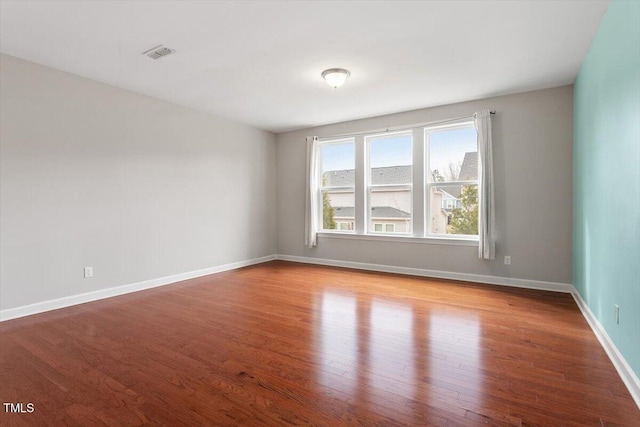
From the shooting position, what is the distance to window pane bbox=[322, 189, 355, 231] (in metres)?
5.95

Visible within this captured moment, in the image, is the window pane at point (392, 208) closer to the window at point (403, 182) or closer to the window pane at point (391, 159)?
the window at point (403, 182)

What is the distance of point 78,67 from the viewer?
3.50m

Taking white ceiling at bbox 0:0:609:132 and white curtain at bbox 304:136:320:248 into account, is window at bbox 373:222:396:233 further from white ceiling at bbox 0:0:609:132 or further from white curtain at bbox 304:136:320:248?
white ceiling at bbox 0:0:609:132

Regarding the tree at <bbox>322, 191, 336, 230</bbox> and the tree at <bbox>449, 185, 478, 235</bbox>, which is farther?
the tree at <bbox>322, 191, 336, 230</bbox>

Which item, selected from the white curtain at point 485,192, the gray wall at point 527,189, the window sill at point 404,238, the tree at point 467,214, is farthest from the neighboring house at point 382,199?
the white curtain at point 485,192

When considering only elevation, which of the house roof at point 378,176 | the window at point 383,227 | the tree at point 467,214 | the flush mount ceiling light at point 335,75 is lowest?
the window at point 383,227

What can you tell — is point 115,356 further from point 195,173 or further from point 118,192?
point 195,173

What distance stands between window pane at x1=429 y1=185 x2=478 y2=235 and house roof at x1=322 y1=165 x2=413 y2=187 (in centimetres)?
53

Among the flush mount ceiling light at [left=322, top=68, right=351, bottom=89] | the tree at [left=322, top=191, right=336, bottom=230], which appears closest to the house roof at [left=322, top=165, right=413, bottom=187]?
the tree at [left=322, top=191, right=336, bottom=230]

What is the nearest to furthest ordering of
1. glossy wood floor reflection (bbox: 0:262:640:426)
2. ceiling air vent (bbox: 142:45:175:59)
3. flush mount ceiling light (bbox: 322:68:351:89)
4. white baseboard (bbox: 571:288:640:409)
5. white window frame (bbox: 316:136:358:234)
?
glossy wood floor reflection (bbox: 0:262:640:426), white baseboard (bbox: 571:288:640:409), ceiling air vent (bbox: 142:45:175:59), flush mount ceiling light (bbox: 322:68:351:89), white window frame (bbox: 316:136:358:234)

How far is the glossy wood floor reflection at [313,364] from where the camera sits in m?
1.72

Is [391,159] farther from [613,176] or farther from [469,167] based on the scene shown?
[613,176]

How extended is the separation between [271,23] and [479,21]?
172 centimetres

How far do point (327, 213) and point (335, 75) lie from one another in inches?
120
